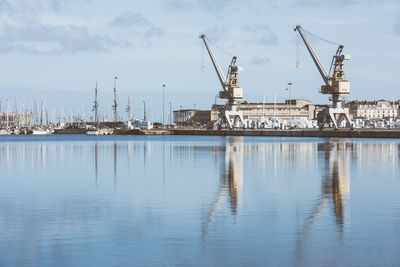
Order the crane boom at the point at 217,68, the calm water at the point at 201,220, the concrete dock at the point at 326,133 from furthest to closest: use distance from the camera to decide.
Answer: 1. the crane boom at the point at 217,68
2. the concrete dock at the point at 326,133
3. the calm water at the point at 201,220

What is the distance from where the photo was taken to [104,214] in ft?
61.6

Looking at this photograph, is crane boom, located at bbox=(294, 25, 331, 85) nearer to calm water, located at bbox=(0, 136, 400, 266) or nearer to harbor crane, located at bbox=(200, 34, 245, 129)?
harbor crane, located at bbox=(200, 34, 245, 129)

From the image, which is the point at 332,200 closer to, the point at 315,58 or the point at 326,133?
the point at 326,133

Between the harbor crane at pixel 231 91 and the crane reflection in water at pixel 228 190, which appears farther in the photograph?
the harbor crane at pixel 231 91

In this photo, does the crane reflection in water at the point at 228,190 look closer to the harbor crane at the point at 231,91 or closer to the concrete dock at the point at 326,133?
the concrete dock at the point at 326,133

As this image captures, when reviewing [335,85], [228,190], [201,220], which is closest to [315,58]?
[335,85]

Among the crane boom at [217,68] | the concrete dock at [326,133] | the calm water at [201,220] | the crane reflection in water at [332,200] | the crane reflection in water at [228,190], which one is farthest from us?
the crane boom at [217,68]

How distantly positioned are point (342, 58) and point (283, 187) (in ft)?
350

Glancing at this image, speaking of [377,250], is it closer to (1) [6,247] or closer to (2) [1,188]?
(1) [6,247]

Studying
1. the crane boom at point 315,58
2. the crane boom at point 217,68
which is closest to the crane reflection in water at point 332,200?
the crane boom at point 315,58

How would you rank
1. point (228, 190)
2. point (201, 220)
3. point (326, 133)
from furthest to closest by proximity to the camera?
1. point (326, 133)
2. point (228, 190)
3. point (201, 220)

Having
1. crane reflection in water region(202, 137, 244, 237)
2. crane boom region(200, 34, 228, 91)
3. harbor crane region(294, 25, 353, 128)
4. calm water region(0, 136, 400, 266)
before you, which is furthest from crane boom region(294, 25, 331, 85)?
calm water region(0, 136, 400, 266)

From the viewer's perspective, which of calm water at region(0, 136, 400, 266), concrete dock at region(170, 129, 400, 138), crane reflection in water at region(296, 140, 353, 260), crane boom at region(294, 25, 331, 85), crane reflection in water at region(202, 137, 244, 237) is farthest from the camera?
crane boom at region(294, 25, 331, 85)

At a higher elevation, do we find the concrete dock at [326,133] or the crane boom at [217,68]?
the crane boom at [217,68]
